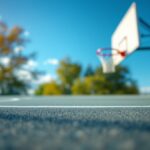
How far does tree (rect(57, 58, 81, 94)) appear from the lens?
26969 millimetres

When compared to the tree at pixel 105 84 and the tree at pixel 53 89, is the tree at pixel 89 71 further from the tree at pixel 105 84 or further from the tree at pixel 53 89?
the tree at pixel 53 89

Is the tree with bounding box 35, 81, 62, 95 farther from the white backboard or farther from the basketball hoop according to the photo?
the white backboard

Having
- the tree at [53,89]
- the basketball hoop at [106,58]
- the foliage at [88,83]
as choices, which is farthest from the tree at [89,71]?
the basketball hoop at [106,58]

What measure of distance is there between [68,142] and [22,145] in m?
0.08

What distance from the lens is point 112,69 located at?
23.0 ft

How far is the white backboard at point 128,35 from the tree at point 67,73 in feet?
67.0

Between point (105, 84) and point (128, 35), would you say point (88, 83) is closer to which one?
point (105, 84)

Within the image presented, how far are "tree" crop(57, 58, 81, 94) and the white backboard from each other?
2041 cm

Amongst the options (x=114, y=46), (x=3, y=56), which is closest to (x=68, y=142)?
(x=114, y=46)

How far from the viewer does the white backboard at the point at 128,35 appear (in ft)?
14.4

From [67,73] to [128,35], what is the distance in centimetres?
2212

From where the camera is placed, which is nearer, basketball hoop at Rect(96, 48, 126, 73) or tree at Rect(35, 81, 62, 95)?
basketball hoop at Rect(96, 48, 126, 73)

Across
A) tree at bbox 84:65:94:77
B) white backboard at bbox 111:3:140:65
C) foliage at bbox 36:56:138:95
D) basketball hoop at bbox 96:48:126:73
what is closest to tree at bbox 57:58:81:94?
foliage at bbox 36:56:138:95

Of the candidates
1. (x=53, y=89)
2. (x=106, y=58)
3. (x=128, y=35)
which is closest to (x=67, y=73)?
Result: (x=53, y=89)
